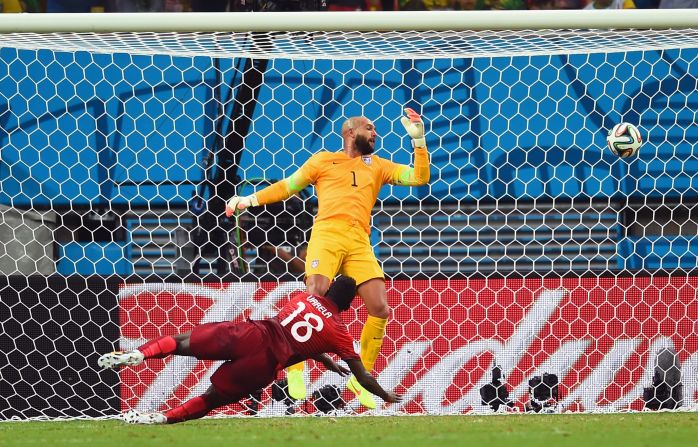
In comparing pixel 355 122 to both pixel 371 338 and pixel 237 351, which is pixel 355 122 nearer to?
pixel 371 338

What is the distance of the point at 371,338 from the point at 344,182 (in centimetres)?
91

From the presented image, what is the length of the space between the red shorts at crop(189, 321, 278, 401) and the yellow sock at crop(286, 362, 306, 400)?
3.06 ft

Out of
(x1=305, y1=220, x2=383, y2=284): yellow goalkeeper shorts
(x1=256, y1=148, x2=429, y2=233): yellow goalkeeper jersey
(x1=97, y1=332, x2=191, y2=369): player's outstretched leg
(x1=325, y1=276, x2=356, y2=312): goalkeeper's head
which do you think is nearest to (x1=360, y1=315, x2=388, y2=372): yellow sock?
(x1=305, y1=220, x2=383, y2=284): yellow goalkeeper shorts

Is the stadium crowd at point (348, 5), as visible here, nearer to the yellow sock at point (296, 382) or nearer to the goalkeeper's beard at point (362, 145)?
the goalkeeper's beard at point (362, 145)

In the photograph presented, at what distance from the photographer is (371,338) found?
661 cm

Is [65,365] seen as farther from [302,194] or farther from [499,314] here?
[499,314]

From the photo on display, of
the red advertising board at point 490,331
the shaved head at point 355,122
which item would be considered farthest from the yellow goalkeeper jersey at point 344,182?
the red advertising board at point 490,331

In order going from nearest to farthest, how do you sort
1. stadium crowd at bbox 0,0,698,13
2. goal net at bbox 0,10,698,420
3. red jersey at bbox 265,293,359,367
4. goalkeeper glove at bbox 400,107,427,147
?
1. red jersey at bbox 265,293,359,367
2. goalkeeper glove at bbox 400,107,427,147
3. goal net at bbox 0,10,698,420
4. stadium crowd at bbox 0,0,698,13

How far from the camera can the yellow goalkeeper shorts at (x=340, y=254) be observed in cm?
657

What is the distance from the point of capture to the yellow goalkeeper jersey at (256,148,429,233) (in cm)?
668

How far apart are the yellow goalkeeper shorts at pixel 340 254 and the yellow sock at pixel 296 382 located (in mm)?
547

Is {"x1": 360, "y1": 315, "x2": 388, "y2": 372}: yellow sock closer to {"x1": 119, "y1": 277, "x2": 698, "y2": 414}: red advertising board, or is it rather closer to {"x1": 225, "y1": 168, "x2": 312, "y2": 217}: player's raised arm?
{"x1": 119, "y1": 277, "x2": 698, "y2": 414}: red advertising board

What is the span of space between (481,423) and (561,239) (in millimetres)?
2730

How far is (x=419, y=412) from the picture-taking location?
7047 millimetres
